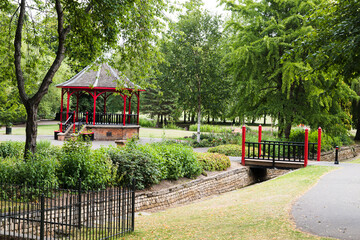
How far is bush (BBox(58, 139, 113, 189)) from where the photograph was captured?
9.84 metres

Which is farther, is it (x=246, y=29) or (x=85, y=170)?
(x=246, y=29)

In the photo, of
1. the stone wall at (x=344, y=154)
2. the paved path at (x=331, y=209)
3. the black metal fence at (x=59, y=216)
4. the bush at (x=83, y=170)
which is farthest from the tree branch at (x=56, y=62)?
the stone wall at (x=344, y=154)

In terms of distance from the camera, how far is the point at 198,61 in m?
25.7

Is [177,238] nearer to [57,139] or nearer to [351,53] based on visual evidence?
[351,53]

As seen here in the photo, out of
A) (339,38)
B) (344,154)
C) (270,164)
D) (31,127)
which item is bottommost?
(344,154)

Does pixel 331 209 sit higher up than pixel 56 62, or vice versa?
pixel 56 62

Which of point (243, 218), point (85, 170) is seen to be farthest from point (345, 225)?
point (85, 170)

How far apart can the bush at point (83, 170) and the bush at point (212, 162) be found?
5517mm

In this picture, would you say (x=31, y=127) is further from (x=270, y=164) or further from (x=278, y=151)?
(x=278, y=151)

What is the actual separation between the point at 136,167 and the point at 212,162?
4944mm

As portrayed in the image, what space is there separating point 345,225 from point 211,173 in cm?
803

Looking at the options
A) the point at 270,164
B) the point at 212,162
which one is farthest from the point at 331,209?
the point at 270,164

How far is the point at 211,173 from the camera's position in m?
15.0

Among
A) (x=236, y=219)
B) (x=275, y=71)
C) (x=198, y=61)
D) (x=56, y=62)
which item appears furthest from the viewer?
(x=198, y=61)
